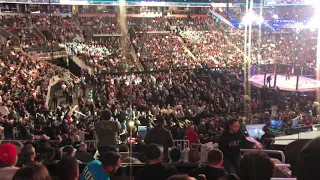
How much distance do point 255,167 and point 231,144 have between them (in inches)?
115

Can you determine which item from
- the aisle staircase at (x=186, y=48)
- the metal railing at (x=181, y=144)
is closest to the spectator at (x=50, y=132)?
the metal railing at (x=181, y=144)

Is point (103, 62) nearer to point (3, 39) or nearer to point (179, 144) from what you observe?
point (3, 39)

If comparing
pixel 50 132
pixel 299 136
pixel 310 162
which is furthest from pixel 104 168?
pixel 299 136

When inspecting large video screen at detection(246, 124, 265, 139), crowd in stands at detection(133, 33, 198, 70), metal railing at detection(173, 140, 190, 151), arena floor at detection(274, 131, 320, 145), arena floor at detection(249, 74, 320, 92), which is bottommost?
arena floor at detection(249, 74, 320, 92)

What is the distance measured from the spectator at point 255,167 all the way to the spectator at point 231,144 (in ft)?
9.43

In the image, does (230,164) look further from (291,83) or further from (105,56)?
(105,56)

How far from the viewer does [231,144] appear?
17.7 ft

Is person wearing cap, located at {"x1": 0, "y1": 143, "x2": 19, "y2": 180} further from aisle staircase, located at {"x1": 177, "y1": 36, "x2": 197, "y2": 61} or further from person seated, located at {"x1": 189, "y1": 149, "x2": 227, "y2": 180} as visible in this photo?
aisle staircase, located at {"x1": 177, "y1": 36, "x2": 197, "y2": 61}

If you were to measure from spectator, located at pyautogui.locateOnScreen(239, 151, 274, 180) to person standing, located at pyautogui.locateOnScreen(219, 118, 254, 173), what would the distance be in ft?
9.43

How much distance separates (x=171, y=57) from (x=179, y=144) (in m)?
21.6

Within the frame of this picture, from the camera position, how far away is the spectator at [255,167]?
2.51 m

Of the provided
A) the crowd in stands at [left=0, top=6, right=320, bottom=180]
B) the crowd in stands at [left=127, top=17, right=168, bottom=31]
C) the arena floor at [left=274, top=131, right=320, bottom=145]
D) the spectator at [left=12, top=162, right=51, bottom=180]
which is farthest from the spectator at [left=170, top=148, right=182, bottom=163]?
the crowd in stands at [left=127, top=17, right=168, bottom=31]

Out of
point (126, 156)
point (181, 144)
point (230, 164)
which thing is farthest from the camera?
point (181, 144)

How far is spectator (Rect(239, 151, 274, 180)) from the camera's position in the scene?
2.51 meters
